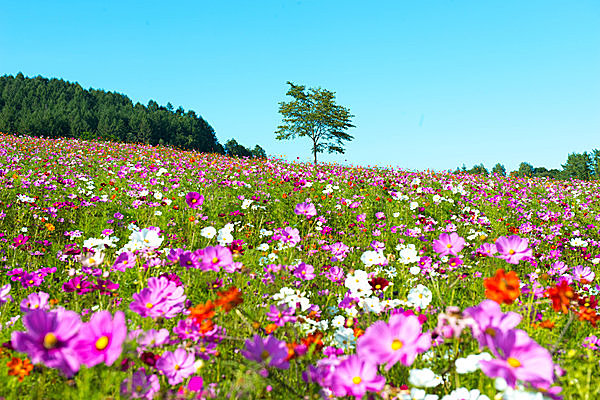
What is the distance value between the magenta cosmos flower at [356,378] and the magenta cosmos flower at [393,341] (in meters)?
0.05

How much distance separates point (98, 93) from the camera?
272 feet

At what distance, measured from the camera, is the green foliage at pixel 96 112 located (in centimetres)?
6477

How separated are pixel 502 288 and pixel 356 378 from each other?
54 cm

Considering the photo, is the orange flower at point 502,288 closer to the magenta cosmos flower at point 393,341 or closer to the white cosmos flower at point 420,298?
the magenta cosmos flower at point 393,341

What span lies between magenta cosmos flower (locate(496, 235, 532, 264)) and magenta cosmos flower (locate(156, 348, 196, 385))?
5.14 feet

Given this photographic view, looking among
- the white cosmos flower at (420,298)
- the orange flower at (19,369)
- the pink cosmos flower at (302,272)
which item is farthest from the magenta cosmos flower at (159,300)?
the white cosmos flower at (420,298)

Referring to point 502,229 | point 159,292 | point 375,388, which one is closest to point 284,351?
point 375,388

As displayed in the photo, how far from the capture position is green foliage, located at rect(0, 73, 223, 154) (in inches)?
2550

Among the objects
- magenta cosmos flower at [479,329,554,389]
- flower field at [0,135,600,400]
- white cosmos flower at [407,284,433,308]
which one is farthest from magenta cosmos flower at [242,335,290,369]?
white cosmos flower at [407,284,433,308]

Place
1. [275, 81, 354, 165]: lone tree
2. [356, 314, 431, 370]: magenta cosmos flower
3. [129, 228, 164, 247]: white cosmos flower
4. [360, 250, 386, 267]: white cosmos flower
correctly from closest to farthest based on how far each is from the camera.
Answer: [356, 314, 431, 370]: magenta cosmos flower → [129, 228, 164, 247]: white cosmos flower → [360, 250, 386, 267]: white cosmos flower → [275, 81, 354, 165]: lone tree

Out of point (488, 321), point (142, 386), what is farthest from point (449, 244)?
point (142, 386)

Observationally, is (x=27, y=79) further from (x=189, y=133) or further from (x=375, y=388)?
(x=375, y=388)

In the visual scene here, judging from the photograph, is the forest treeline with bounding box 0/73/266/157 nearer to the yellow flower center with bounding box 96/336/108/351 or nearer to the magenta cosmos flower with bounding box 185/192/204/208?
the magenta cosmos flower with bounding box 185/192/204/208

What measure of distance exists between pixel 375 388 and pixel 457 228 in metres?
5.23
